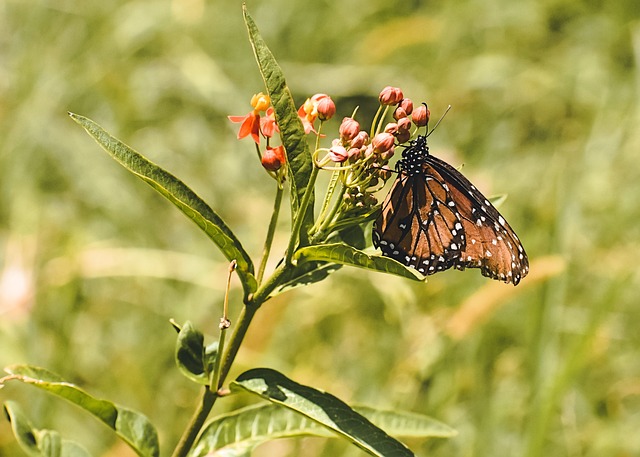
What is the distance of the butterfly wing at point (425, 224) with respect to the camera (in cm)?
155

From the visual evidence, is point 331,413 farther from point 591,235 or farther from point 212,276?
point 591,235

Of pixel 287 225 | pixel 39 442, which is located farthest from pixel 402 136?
pixel 287 225

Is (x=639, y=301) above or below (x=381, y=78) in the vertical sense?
below

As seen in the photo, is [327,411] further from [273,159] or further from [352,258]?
[273,159]

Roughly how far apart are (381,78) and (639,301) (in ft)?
6.42

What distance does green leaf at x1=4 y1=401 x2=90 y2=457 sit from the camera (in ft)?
4.66

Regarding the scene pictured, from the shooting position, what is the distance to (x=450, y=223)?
5.57ft

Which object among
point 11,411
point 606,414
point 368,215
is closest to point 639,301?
point 606,414

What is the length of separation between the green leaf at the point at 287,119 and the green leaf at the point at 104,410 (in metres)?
0.42

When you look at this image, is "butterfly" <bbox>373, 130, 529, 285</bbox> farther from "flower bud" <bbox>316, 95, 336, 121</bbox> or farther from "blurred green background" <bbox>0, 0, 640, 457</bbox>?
"blurred green background" <bbox>0, 0, 640, 457</bbox>

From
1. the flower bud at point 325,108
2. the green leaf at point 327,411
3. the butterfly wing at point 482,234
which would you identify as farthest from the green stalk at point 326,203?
the butterfly wing at point 482,234

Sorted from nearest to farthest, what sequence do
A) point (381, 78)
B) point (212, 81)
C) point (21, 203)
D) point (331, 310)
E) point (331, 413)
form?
1. point (331, 413)
2. point (331, 310)
3. point (21, 203)
4. point (212, 81)
5. point (381, 78)

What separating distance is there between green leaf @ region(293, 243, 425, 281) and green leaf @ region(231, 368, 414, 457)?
0.20m

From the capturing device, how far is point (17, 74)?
13.7ft
